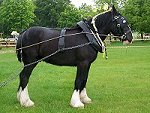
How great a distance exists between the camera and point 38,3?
268 ft

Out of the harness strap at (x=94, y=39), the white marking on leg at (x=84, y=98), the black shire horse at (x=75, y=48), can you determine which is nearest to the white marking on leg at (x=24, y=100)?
the black shire horse at (x=75, y=48)

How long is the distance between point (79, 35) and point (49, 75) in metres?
6.35

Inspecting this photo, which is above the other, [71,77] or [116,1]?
[116,1]

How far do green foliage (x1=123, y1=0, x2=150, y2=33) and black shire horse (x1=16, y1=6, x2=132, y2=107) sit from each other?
1881 inches

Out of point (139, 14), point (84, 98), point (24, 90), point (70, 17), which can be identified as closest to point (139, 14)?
point (139, 14)

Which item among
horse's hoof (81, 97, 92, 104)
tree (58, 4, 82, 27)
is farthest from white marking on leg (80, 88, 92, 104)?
tree (58, 4, 82, 27)

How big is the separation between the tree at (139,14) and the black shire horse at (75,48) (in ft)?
157

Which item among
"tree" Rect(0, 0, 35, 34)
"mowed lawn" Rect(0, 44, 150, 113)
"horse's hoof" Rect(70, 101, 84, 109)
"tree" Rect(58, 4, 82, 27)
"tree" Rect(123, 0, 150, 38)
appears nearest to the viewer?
"mowed lawn" Rect(0, 44, 150, 113)

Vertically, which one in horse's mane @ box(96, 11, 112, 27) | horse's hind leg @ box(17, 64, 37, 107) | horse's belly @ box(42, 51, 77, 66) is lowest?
horse's hind leg @ box(17, 64, 37, 107)

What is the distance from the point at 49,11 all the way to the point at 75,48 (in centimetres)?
7137

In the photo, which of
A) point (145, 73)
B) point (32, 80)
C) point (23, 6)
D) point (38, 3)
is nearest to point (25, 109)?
point (32, 80)

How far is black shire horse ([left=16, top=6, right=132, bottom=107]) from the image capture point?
28.3 feet

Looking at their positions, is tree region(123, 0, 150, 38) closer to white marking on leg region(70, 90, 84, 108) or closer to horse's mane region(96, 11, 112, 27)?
horse's mane region(96, 11, 112, 27)

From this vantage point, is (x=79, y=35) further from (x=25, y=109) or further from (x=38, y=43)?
(x=25, y=109)
